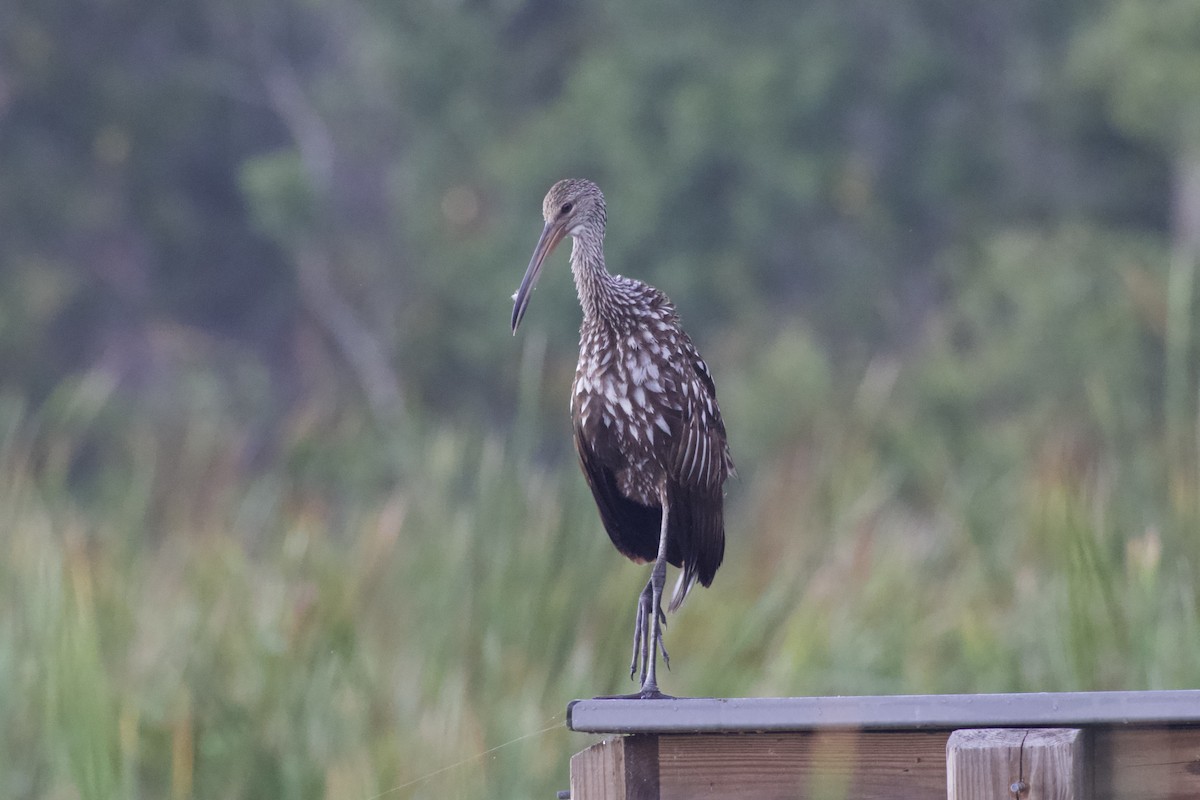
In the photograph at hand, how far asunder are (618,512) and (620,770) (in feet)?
4.10

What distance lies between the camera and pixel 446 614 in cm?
573

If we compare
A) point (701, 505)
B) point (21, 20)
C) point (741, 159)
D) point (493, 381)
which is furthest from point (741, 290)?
point (701, 505)

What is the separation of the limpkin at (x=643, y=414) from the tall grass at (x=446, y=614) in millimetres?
544

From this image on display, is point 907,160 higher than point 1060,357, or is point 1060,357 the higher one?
point 907,160

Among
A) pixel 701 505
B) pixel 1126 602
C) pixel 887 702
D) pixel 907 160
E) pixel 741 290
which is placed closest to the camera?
pixel 887 702

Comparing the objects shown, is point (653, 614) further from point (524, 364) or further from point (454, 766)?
point (524, 364)

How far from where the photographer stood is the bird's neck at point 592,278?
479cm

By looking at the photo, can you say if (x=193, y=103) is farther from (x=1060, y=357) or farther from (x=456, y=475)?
(x=456, y=475)

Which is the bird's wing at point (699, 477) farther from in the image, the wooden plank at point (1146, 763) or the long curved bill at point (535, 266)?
the wooden plank at point (1146, 763)

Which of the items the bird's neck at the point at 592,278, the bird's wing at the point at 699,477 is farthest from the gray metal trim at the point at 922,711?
the bird's neck at the point at 592,278

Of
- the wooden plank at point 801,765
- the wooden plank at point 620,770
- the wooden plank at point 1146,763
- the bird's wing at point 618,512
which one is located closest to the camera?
the wooden plank at point 1146,763

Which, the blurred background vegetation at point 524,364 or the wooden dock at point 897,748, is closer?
the wooden dock at point 897,748

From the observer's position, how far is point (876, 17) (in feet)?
87.2

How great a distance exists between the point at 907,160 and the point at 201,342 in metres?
8.87
